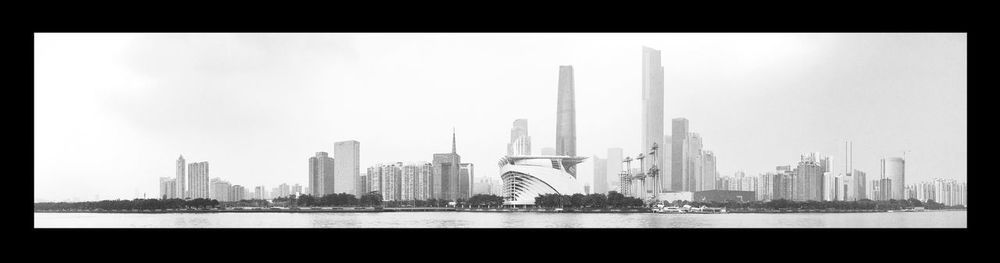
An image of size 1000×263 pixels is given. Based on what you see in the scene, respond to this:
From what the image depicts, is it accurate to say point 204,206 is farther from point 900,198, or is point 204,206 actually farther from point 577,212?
point 900,198

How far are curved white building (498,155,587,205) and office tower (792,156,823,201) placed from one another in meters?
9.98

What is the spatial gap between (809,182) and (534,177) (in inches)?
478

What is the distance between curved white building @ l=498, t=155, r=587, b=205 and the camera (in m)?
30.3

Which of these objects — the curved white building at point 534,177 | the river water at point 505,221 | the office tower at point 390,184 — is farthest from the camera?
the curved white building at point 534,177

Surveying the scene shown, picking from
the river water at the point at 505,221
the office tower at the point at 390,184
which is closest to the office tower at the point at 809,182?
the river water at the point at 505,221

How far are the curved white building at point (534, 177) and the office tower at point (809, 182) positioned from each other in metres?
9.98

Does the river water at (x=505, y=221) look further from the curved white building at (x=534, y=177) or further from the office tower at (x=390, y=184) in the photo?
the curved white building at (x=534, y=177)

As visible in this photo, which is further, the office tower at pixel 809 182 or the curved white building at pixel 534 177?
the curved white building at pixel 534 177

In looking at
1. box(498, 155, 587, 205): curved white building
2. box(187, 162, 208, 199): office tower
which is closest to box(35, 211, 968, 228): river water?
box(187, 162, 208, 199): office tower

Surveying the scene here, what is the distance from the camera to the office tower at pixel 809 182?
19.9m

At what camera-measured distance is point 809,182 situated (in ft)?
67.0

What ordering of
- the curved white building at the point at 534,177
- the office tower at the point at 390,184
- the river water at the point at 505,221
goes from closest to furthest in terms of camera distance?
the river water at the point at 505,221 → the office tower at the point at 390,184 → the curved white building at the point at 534,177
